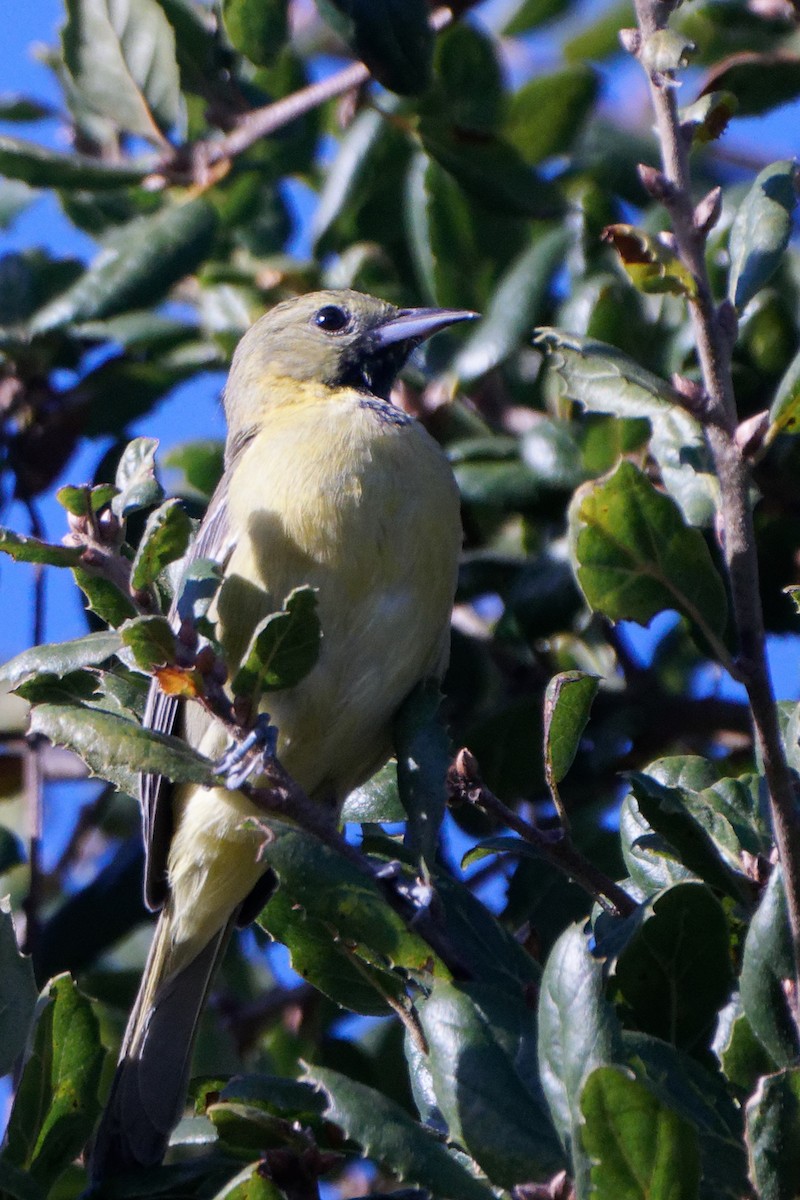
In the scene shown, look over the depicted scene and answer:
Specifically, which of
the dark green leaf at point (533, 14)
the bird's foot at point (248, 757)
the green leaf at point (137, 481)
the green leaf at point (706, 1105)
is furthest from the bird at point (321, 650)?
the dark green leaf at point (533, 14)

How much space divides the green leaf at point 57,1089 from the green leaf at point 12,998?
3cm

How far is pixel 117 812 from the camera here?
5.50 metres

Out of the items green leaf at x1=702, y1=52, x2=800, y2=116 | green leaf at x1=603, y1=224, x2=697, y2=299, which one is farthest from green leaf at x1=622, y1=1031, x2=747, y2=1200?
green leaf at x1=702, y1=52, x2=800, y2=116

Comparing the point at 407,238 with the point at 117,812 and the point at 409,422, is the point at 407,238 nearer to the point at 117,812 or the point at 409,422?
the point at 409,422

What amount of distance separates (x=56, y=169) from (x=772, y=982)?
3.31 metres

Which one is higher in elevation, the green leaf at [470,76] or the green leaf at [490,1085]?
the green leaf at [470,76]

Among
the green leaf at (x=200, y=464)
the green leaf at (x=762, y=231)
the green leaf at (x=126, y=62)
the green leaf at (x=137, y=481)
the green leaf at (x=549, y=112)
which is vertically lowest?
the green leaf at (x=137, y=481)

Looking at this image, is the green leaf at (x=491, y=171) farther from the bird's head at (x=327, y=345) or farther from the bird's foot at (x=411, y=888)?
the bird's foot at (x=411, y=888)

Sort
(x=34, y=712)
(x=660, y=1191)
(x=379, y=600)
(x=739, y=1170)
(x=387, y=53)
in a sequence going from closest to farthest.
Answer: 1. (x=660, y=1191)
2. (x=739, y=1170)
3. (x=34, y=712)
4. (x=379, y=600)
5. (x=387, y=53)

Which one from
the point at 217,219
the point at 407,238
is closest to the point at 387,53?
the point at 217,219

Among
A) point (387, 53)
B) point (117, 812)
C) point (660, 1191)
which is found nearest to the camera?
point (660, 1191)

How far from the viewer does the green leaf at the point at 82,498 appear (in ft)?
8.81

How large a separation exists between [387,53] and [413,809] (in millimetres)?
2095

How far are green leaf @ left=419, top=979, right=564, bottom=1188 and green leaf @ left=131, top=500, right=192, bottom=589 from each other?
2.74 feet
